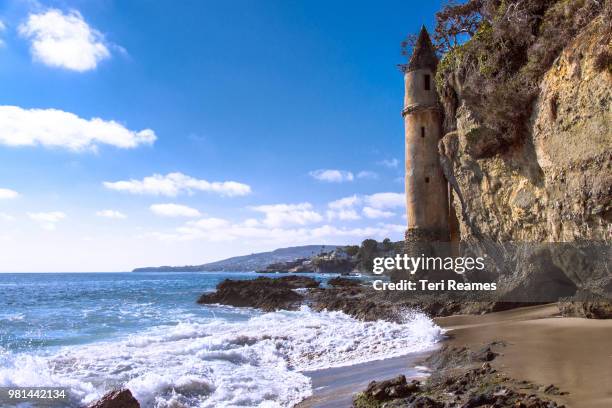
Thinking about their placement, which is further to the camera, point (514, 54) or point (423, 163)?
point (423, 163)

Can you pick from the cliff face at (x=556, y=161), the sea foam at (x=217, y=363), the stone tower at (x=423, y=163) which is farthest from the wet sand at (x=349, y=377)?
the stone tower at (x=423, y=163)

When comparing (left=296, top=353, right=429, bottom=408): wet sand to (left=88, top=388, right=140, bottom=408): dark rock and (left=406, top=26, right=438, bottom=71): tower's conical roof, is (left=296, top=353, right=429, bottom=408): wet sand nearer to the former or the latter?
(left=88, top=388, right=140, bottom=408): dark rock

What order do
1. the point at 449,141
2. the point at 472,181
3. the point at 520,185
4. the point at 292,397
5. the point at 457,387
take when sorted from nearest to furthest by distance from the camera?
the point at 457,387 → the point at 292,397 → the point at 520,185 → the point at 472,181 → the point at 449,141

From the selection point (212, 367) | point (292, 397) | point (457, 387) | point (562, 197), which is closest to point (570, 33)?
point (562, 197)

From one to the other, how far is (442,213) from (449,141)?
170 inches

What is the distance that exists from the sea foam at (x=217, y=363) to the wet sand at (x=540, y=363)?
0.58 metres

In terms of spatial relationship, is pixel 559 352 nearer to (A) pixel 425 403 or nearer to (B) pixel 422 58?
(A) pixel 425 403

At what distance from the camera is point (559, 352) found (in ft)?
23.9

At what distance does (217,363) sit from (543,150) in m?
9.67

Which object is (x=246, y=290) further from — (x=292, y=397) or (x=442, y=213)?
(x=292, y=397)

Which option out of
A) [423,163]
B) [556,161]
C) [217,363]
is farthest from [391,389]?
[423,163]

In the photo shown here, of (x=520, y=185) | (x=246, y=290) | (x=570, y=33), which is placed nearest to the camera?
(x=570, y=33)

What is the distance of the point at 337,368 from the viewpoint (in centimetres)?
933

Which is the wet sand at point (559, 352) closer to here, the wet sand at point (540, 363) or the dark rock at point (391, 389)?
the wet sand at point (540, 363)
